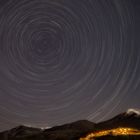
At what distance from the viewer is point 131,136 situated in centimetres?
3922

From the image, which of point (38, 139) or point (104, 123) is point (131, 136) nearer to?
point (38, 139)

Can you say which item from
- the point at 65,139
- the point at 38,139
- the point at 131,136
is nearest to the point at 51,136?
the point at 38,139

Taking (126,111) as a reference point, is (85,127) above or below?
below

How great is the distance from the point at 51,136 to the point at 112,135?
24870 millimetres

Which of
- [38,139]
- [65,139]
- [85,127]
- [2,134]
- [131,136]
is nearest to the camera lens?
[131,136]

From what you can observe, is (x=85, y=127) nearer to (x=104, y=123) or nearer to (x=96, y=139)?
(x=104, y=123)

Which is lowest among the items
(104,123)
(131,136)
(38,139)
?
(131,136)

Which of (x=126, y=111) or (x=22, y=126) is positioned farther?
(x=22, y=126)

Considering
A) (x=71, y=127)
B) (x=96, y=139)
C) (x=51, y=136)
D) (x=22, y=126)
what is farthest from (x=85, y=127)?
(x=96, y=139)

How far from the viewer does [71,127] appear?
245 feet

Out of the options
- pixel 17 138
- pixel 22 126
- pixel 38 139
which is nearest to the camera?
pixel 38 139

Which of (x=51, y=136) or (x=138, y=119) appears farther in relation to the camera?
Result: (x=138, y=119)

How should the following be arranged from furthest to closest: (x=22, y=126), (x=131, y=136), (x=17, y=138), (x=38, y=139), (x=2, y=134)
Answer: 1. (x=22, y=126)
2. (x=2, y=134)
3. (x=17, y=138)
4. (x=38, y=139)
5. (x=131, y=136)

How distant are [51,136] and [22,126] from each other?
81.8ft
